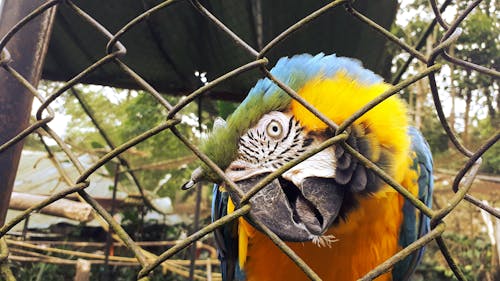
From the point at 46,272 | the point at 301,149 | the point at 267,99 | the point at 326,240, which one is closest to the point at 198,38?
the point at 267,99

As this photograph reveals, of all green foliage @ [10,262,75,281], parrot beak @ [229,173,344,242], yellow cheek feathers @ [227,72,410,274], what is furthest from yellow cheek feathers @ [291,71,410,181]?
green foliage @ [10,262,75,281]

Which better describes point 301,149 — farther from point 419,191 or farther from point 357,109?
point 419,191

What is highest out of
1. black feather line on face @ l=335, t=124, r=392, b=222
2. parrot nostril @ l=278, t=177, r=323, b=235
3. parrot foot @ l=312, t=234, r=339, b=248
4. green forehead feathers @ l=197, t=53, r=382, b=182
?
green forehead feathers @ l=197, t=53, r=382, b=182

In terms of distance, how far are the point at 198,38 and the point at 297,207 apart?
1.77 m

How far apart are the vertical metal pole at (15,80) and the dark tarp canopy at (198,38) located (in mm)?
1053

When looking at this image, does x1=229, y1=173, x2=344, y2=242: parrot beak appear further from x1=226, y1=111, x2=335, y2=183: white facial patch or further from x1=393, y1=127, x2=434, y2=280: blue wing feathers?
x1=393, y1=127, x2=434, y2=280: blue wing feathers

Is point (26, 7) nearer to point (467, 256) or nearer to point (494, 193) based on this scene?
point (494, 193)

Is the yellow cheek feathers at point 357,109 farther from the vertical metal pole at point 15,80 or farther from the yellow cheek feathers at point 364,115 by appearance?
the vertical metal pole at point 15,80

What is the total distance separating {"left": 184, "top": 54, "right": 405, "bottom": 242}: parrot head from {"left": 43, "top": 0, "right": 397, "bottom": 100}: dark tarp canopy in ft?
2.76

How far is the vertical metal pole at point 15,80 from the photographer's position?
114 centimetres

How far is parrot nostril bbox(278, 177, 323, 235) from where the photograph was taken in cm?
108

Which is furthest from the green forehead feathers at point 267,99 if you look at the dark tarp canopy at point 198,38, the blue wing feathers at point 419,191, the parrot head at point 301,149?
the dark tarp canopy at point 198,38

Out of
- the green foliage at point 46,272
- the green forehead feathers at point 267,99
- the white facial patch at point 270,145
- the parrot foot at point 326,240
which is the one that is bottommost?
the parrot foot at point 326,240

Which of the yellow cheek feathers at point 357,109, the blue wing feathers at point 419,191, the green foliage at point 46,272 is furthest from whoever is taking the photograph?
the green foliage at point 46,272
